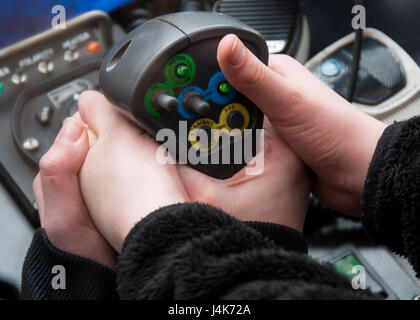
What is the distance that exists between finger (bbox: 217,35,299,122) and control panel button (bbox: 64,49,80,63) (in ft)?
0.95

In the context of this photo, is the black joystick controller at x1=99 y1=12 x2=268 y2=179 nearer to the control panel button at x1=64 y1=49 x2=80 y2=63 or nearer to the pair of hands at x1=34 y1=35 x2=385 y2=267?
the pair of hands at x1=34 y1=35 x2=385 y2=267

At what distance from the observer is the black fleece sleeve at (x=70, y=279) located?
46cm

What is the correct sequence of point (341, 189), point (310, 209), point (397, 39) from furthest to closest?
point (397, 39), point (310, 209), point (341, 189)

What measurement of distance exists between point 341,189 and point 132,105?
0.23 meters

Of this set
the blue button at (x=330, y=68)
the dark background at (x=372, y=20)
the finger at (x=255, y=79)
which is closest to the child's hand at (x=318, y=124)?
the finger at (x=255, y=79)

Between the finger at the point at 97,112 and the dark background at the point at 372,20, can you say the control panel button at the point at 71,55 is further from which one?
the dark background at the point at 372,20

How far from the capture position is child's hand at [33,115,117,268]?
48 cm

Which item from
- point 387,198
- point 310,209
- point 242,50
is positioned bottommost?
point 310,209

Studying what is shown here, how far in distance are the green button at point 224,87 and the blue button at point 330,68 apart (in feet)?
0.96

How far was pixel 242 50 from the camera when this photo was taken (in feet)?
1.34

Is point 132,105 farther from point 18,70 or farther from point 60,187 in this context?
point 18,70

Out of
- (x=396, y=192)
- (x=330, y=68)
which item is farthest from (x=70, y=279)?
(x=330, y=68)
